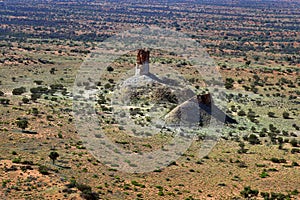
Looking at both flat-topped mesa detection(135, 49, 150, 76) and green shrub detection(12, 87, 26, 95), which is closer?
flat-topped mesa detection(135, 49, 150, 76)

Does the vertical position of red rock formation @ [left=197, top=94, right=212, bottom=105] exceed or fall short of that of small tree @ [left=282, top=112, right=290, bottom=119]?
it exceeds it

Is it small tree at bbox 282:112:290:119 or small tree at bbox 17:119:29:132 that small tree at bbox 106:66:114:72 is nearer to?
small tree at bbox 282:112:290:119

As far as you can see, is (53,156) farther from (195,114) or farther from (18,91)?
(18,91)

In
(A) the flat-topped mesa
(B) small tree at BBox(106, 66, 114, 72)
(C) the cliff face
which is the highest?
(A) the flat-topped mesa

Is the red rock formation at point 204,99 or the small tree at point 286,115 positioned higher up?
the red rock formation at point 204,99

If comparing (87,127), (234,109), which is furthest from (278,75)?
(87,127)

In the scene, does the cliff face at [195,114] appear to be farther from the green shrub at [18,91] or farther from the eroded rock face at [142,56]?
the green shrub at [18,91]

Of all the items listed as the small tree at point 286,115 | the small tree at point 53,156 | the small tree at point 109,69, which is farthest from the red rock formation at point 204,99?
the small tree at point 109,69

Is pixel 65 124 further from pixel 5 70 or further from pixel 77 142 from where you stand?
pixel 5 70

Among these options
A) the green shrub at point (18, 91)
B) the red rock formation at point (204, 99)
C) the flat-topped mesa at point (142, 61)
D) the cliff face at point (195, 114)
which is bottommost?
the green shrub at point (18, 91)

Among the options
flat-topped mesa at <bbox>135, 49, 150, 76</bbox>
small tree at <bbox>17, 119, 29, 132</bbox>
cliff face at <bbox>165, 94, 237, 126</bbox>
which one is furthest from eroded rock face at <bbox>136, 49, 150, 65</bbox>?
small tree at <bbox>17, 119, 29, 132</bbox>

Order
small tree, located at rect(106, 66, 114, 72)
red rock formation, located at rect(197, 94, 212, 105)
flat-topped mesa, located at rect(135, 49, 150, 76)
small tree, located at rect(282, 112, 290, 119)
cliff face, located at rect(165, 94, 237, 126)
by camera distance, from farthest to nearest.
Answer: small tree, located at rect(106, 66, 114, 72) < flat-topped mesa, located at rect(135, 49, 150, 76) < small tree, located at rect(282, 112, 290, 119) < red rock formation, located at rect(197, 94, 212, 105) < cliff face, located at rect(165, 94, 237, 126)

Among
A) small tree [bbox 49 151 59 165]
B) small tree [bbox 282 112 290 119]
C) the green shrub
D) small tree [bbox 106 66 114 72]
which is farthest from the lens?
small tree [bbox 106 66 114 72]
